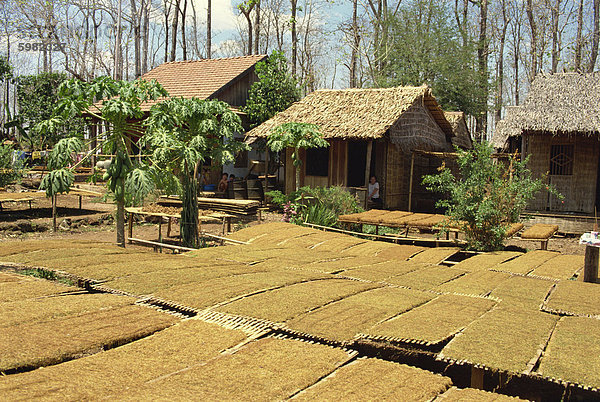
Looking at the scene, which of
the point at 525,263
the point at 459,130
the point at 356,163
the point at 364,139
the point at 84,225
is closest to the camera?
the point at 525,263

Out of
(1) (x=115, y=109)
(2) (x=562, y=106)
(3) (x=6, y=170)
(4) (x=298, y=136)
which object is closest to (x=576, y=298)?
(1) (x=115, y=109)

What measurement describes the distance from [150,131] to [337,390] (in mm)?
7534

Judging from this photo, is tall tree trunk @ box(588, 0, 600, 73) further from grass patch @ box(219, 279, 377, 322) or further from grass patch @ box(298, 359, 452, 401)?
grass patch @ box(298, 359, 452, 401)

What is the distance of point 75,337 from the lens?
3.96 meters

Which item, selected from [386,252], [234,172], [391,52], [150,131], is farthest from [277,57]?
[386,252]

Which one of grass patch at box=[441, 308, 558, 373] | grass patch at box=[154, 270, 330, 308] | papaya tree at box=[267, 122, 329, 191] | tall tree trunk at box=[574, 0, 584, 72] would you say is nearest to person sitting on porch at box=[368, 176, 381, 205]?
Result: papaya tree at box=[267, 122, 329, 191]

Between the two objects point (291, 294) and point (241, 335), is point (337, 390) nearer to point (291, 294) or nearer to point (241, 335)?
point (241, 335)

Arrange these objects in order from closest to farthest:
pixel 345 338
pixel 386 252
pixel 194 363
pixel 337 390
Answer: pixel 337 390
pixel 194 363
pixel 345 338
pixel 386 252

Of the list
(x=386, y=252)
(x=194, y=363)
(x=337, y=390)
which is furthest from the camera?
(x=386, y=252)

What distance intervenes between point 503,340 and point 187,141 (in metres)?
9.51

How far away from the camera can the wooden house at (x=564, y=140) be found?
43.8 ft

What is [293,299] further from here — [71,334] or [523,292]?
[523,292]

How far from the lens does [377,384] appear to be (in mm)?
3430

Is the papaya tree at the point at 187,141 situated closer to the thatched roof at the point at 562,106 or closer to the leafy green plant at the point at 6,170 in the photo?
the leafy green plant at the point at 6,170
